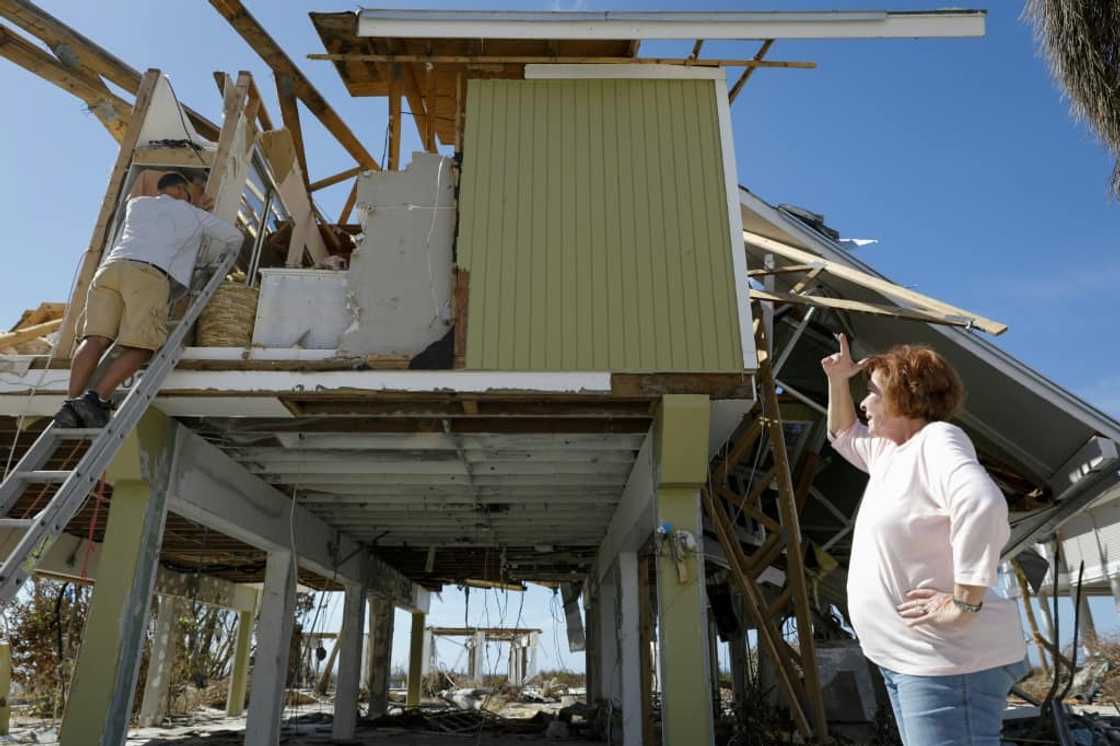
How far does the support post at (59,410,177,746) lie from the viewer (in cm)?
577

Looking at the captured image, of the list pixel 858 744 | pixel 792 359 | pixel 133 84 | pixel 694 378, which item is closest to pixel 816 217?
pixel 792 359

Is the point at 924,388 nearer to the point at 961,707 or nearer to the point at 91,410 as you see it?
the point at 961,707

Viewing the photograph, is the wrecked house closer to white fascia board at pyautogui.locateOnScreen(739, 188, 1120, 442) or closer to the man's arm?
white fascia board at pyautogui.locateOnScreen(739, 188, 1120, 442)

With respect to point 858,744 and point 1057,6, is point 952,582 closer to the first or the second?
point 858,744

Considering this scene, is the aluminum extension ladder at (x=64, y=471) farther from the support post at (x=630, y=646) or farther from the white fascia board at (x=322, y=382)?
the support post at (x=630, y=646)

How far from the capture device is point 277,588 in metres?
9.49

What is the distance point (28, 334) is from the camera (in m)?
6.64

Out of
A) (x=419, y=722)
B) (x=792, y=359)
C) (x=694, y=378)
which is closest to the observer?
(x=694, y=378)

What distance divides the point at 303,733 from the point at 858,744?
30.7 feet

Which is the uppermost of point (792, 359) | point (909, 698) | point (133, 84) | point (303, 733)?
point (133, 84)

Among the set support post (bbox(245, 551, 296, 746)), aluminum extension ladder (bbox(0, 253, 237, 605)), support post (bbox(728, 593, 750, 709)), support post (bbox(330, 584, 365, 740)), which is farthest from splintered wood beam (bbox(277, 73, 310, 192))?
support post (bbox(728, 593, 750, 709))

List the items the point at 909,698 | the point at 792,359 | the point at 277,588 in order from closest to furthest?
the point at 909,698 → the point at 277,588 → the point at 792,359

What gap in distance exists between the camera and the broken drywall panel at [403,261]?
6.51 meters

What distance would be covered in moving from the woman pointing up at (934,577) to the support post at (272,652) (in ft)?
28.0
